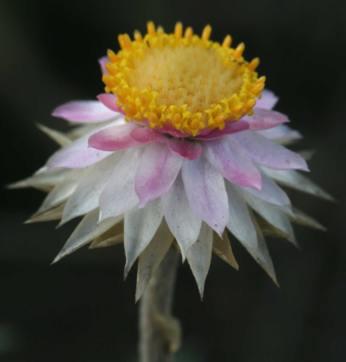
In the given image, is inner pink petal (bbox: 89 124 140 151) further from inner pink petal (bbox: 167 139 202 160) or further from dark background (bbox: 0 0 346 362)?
dark background (bbox: 0 0 346 362)

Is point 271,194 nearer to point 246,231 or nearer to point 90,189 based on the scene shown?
point 246,231

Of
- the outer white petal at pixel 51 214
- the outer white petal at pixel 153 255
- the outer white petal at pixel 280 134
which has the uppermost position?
the outer white petal at pixel 51 214

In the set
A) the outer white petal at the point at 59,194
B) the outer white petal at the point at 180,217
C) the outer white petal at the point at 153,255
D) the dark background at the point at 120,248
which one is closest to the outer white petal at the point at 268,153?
the outer white petal at the point at 180,217

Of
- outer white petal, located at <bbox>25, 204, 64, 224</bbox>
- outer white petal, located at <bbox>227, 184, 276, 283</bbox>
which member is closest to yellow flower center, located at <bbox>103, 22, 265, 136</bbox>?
outer white petal, located at <bbox>227, 184, 276, 283</bbox>

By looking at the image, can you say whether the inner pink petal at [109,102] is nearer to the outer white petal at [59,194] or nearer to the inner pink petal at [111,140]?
the inner pink petal at [111,140]

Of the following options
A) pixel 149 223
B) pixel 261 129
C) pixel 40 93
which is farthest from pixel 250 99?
pixel 40 93

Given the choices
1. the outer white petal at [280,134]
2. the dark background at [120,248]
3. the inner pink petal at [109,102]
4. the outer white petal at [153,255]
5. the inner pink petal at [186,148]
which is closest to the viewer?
the outer white petal at [153,255]

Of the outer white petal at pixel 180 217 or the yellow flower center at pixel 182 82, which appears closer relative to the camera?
the outer white petal at pixel 180 217
